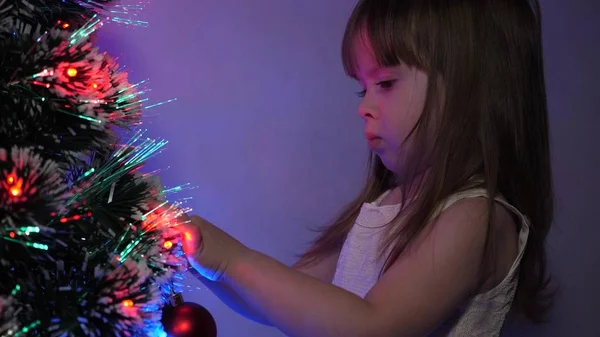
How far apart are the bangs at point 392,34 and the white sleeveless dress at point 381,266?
0.20m

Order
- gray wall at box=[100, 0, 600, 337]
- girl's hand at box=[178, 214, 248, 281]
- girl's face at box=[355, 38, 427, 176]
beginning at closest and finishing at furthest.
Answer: girl's hand at box=[178, 214, 248, 281]
girl's face at box=[355, 38, 427, 176]
gray wall at box=[100, 0, 600, 337]

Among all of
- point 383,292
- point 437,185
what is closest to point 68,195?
point 383,292

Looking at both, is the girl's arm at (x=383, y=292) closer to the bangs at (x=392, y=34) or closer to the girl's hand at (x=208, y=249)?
the girl's hand at (x=208, y=249)

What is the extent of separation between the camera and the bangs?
0.83m

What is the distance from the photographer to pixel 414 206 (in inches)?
33.8

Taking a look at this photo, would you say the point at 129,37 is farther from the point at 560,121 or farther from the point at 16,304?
the point at 560,121

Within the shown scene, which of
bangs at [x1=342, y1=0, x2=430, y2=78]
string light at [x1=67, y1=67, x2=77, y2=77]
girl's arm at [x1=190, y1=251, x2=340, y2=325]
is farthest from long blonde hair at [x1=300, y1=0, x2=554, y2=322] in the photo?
string light at [x1=67, y1=67, x2=77, y2=77]

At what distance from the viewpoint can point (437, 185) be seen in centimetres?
83

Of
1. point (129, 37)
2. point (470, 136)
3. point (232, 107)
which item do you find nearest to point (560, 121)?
point (470, 136)

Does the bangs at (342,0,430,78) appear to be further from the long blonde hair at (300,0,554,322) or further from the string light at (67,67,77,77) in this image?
the string light at (67,67,77,77)

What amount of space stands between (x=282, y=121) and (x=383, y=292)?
0.42 m

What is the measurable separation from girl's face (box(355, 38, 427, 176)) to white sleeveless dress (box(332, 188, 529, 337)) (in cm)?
11

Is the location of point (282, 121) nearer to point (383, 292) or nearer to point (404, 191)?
point (404, 191)

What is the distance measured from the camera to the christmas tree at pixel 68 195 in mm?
445
